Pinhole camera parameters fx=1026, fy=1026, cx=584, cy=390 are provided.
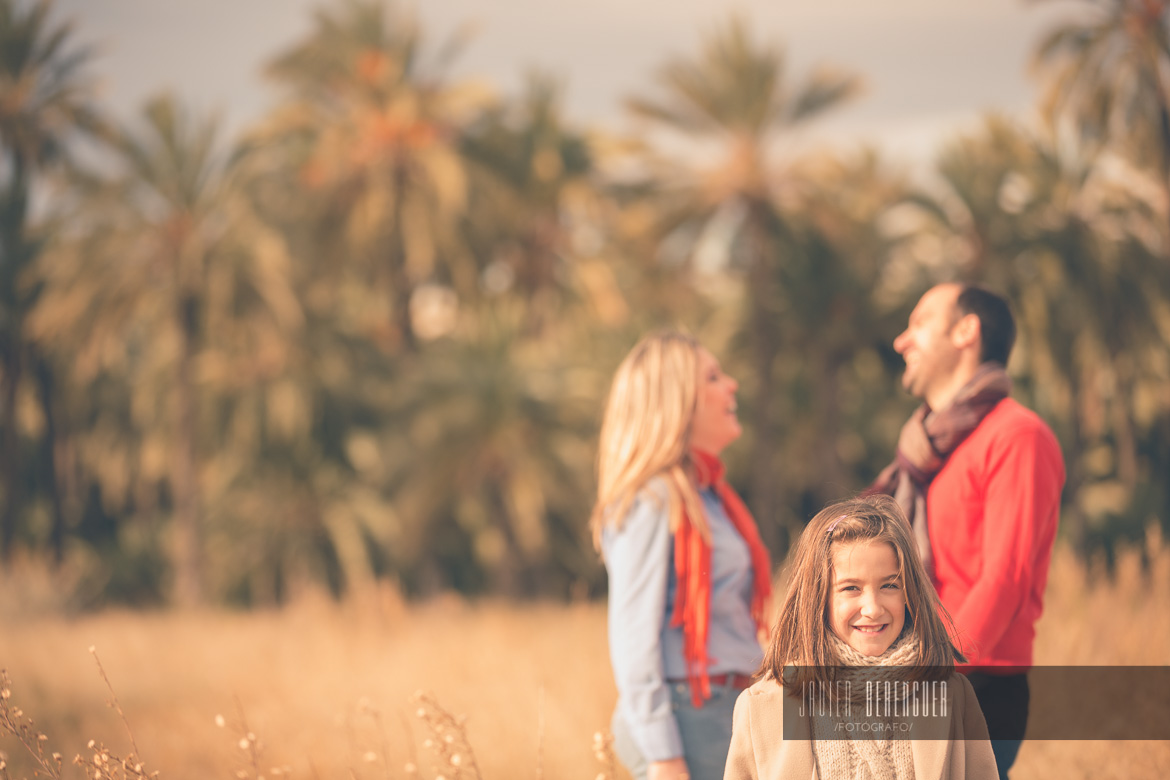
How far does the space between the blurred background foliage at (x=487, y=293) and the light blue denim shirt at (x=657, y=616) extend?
13.6 meters

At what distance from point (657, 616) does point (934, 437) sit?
816 mm

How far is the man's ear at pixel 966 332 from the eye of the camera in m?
2.52

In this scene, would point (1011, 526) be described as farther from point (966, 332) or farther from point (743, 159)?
point (743, 159)

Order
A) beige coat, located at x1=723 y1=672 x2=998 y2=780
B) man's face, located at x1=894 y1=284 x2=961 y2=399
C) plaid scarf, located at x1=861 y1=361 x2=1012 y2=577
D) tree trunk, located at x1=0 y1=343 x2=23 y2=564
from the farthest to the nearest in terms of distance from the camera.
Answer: tree trunk, located at x1=0 y1=343 x2=23 y2=564
man's face, located at x1=894 y1=284 x2=961 y2=399
plaid scarf, located at x1=861 y1=361 x2=1012 y2=577
beige coat, located at x1=723 y1=672 x2=998 y2=780

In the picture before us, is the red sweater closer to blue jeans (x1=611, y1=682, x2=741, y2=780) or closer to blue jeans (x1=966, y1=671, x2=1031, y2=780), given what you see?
blue jeans (x1=966, y1=671, x2=1031, y2=780)

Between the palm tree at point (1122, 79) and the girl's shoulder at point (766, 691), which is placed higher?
the palm tree at point (1122, 79)

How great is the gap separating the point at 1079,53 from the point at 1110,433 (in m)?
8.82

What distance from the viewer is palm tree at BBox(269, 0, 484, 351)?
61.9 feet

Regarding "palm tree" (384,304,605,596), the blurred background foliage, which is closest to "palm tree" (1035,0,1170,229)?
the blurred background foliage

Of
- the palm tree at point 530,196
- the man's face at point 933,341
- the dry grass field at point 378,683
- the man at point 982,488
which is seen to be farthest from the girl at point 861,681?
the palm tree at point 530,196

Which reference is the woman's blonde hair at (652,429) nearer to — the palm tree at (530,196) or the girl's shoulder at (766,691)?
the girl's shoulder at (766,691)

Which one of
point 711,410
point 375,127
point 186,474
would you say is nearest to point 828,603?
point 711,410

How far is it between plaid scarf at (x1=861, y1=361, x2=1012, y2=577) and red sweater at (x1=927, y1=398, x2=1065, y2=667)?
2 centimetres

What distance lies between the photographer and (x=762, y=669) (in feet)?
6.04
